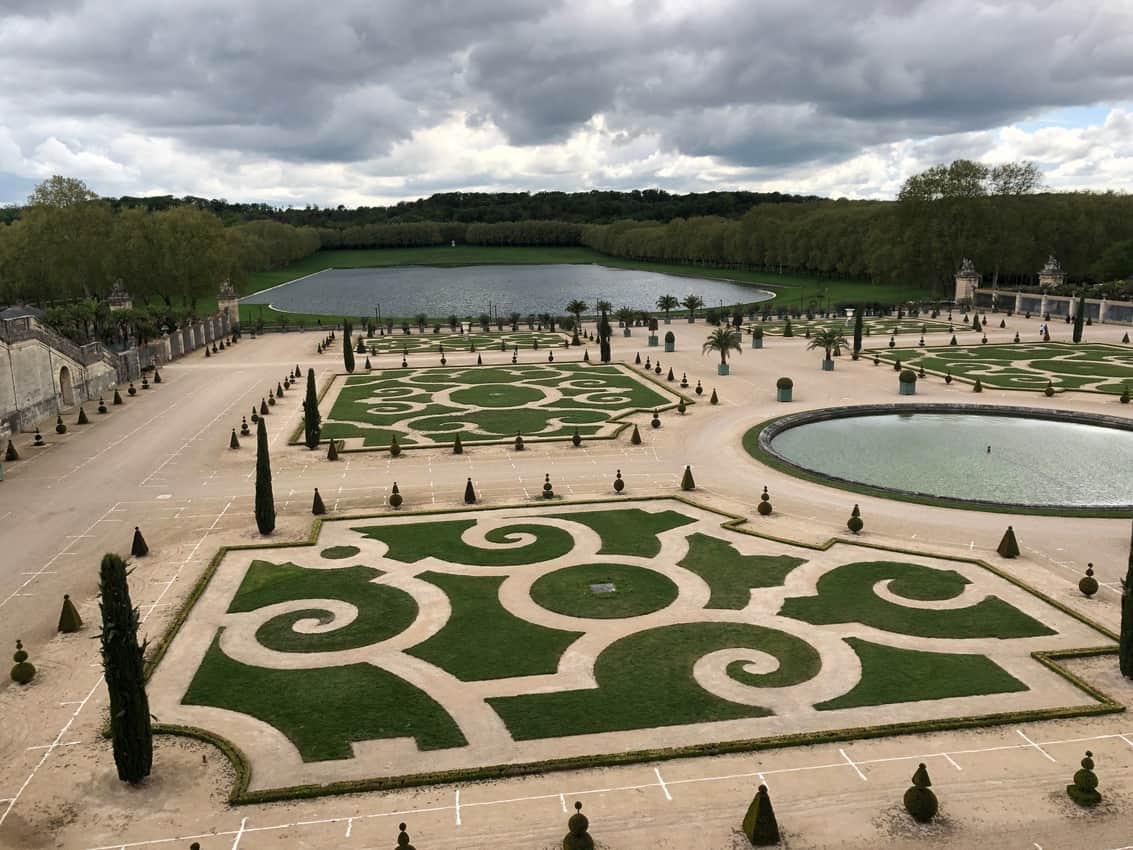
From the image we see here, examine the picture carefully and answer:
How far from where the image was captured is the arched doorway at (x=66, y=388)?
60.2 m

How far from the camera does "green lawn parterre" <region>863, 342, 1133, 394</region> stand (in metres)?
63.8

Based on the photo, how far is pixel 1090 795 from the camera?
17.0 meters

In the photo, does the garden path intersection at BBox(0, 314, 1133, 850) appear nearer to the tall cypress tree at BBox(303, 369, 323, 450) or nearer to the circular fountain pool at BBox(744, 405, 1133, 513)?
the tall cypress tree at BBox(303, 369, 323, 450)

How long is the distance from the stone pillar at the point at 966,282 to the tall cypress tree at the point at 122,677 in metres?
122

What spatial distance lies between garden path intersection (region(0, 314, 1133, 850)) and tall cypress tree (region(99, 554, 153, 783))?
70 cm

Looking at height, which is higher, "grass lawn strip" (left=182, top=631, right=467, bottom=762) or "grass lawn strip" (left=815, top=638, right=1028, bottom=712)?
"grass lawn strip" (left=815, top=638, right=1028, bottom=712)

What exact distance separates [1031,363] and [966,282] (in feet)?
168

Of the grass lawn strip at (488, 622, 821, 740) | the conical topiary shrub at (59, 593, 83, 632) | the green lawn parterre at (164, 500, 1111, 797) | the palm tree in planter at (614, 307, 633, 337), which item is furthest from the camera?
the palm tree in planter at (614, 307, 633, 337)

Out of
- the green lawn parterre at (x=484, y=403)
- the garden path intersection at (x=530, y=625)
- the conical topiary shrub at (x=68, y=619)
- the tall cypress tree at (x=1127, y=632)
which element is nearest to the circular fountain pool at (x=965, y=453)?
the garden path intersection at (x=530, y=625)

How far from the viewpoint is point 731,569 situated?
97.5 ft

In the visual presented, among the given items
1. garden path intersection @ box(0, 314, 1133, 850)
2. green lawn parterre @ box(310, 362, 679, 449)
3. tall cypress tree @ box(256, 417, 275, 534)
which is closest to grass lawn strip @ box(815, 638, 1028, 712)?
garden path intersection @ box(0, 314, 1133, 850)

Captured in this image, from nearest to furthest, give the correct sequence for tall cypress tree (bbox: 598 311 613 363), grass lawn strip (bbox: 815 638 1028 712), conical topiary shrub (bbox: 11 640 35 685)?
grass lawn strip (bbox: 815 638 1028 712)
conical topiary shrub (bbox: 11 640 35 685)
tall cypress tree (bbox: 598 311 613 363)

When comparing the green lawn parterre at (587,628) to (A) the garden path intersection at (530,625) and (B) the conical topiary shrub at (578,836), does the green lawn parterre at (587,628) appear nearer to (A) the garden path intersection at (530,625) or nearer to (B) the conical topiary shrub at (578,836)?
(A) the garden path intersection at (530,625)

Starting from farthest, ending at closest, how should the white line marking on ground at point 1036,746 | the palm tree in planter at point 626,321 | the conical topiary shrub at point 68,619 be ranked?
the palm tree in planter at point 626,321 → the conical topiary shrub at point 68,619 → the white line marking on ground at point 1036,746
